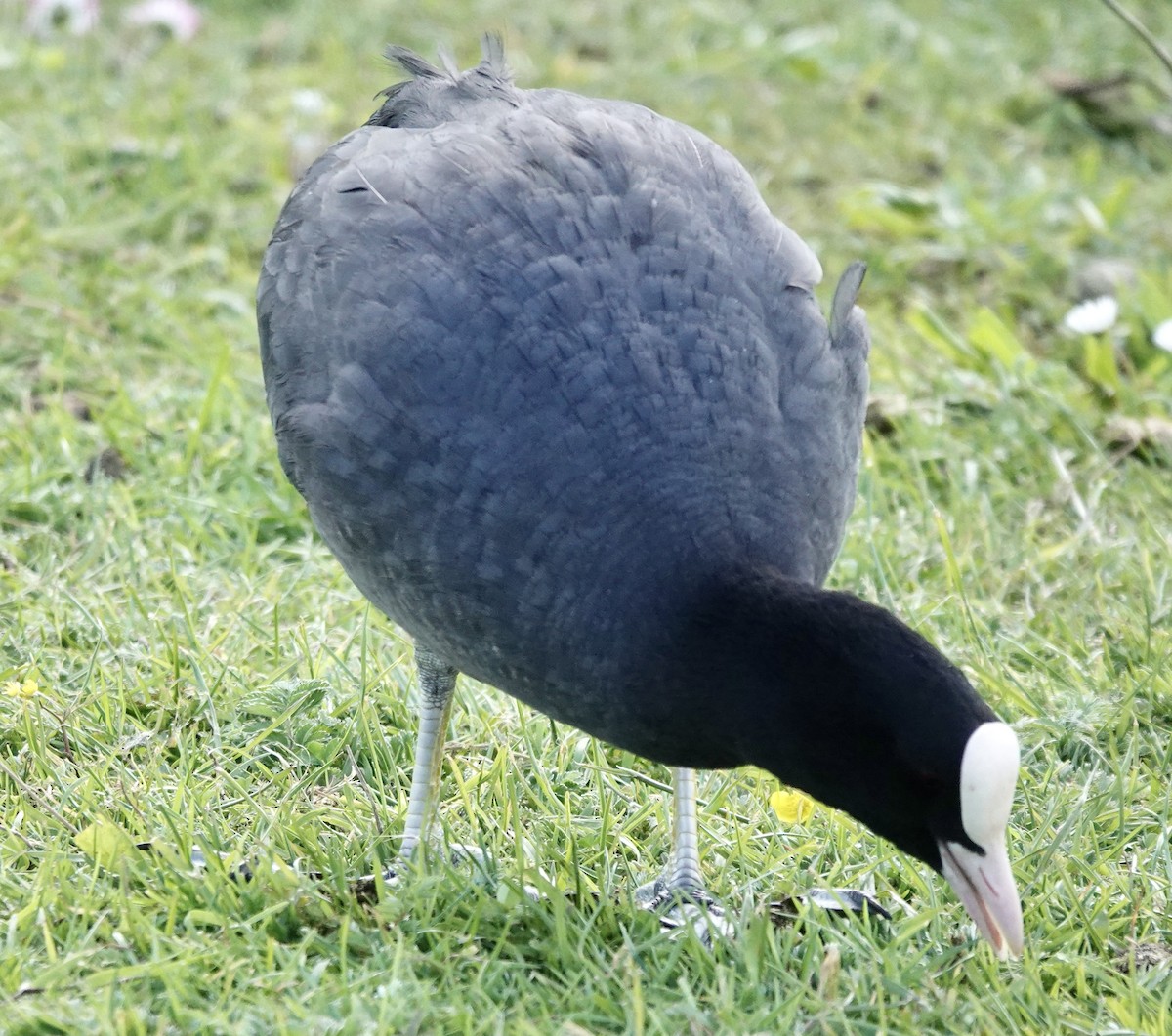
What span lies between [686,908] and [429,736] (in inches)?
25.3

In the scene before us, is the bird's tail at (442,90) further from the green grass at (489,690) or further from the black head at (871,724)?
the black head at (871,724)

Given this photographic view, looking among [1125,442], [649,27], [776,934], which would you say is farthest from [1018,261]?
[776,934]

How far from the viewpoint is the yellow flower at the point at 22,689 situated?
3.66 metres

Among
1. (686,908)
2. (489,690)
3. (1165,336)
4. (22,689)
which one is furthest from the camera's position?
(1165,336)

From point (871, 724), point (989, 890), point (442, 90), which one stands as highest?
point (442, 90)

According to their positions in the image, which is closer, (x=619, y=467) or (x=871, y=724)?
(x=871, y=724)

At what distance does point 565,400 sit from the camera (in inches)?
113

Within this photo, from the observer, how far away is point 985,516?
4.66 meters

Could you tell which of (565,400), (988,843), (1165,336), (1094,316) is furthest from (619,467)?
(1094,316)

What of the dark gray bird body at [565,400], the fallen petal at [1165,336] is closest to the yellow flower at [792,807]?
the dark gray bird body at [565,400]

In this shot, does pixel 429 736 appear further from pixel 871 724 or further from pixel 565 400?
pixel 871 724

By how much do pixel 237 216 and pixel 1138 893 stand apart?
4072 mm

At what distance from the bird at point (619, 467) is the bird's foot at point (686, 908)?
0.06 ft

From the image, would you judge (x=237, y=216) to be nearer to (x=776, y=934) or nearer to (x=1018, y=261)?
(x=1018, y=261)
